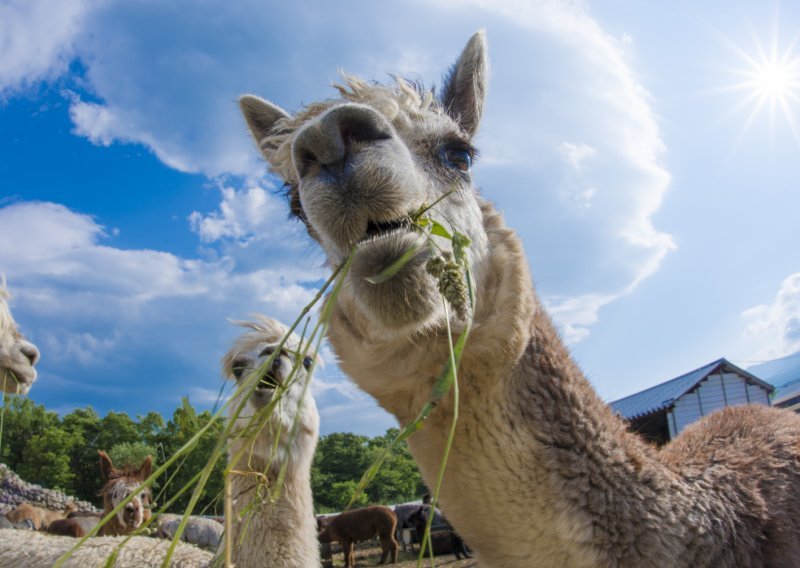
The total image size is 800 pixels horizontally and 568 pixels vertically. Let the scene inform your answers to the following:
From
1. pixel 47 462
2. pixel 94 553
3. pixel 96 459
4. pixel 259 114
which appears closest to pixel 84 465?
pixel 96 459

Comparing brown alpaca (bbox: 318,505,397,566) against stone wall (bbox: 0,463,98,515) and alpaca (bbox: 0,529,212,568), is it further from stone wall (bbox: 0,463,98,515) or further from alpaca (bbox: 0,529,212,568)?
stone wall (bbox: 0,463,98,515)

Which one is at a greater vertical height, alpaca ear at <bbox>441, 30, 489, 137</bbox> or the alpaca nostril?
alpaca ear at <bbox>441, 30, 489, 137</bbox>

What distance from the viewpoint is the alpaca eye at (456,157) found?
9.02ft

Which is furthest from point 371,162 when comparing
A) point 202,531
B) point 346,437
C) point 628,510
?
point 346,437

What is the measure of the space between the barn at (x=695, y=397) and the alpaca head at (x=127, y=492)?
59.1 ft

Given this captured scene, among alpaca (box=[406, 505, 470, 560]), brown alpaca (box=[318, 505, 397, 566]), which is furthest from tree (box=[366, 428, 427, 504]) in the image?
brown alpaca (box=[318, 505, 397, 566])

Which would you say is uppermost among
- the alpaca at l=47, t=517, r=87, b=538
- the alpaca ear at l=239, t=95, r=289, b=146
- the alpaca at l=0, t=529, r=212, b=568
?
the alpaca ear at l=239, t=95, r=289, b=146

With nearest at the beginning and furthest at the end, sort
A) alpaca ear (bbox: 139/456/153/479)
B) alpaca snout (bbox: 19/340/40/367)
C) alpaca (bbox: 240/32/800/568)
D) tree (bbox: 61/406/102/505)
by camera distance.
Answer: alpaca (bbox: 240/32/800/568)
alpaca snout (bbox: 19/340/40/367)
alpaca ear (bbox: 139/456/153/479)
tree (bbox: 61/406/102/505)

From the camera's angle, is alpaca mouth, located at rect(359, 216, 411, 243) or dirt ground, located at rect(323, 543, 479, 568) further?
dirt ground, located at rect(323, 543, 479, 568)

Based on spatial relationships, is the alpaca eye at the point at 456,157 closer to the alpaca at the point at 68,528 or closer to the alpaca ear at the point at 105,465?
the alpaca ear at the point at 105,465

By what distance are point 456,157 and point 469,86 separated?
820 mm

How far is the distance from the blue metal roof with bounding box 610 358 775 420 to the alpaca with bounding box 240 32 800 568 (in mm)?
20407

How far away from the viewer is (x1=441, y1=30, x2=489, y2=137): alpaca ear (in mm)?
3355

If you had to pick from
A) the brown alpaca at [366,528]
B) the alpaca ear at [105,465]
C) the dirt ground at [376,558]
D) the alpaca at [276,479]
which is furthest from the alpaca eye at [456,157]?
the brown alpaca at [366,528]
